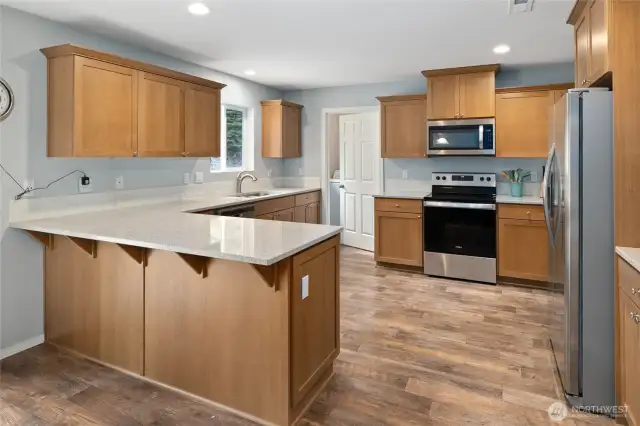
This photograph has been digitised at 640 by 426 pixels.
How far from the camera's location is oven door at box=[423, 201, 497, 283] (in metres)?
4.39

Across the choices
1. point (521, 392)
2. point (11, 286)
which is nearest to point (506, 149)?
point (521, 392)

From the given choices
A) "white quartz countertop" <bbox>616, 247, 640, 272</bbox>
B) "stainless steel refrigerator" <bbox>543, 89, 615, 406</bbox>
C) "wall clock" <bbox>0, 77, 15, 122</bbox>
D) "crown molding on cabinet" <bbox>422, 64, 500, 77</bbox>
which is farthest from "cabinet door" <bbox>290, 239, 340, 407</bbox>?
"crown molding on cabinet" <bbox>422, 64, 500, 77</bbox>

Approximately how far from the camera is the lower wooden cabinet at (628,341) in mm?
1751

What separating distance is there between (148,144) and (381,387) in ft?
8.50

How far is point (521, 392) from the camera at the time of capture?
7.70 ft

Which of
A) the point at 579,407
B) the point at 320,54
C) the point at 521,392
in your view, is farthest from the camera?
the point at 320,54

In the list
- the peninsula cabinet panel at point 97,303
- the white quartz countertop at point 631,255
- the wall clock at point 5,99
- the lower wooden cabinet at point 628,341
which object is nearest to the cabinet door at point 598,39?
the white quartz countertop at point 631,255

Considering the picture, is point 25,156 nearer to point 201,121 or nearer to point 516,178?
point 201,121

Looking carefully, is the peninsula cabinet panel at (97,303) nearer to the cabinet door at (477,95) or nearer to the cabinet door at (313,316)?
the cabinet door at (313,316)

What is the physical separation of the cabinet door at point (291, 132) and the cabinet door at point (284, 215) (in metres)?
1.01

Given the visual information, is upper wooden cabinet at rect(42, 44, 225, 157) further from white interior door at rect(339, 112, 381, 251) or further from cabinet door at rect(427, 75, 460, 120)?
white interior door at rect(339, 112, 381, 251)

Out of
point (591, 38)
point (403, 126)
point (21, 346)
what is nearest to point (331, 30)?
point (591, 38)

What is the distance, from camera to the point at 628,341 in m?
1.88

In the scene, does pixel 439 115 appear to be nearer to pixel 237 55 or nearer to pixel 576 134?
pixel 237 55
